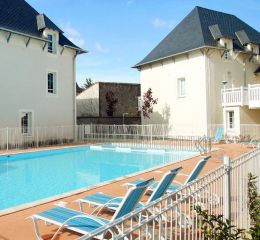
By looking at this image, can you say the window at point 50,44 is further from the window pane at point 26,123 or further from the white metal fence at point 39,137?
the white metal fence at point 39,137

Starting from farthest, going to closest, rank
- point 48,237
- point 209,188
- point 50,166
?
point 50,166 < point 48,237 < point 209,188

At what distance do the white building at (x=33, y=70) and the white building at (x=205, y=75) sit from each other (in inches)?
320

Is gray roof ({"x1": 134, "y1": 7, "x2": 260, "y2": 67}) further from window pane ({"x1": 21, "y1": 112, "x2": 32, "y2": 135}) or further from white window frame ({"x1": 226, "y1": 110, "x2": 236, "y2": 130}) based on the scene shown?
window pane ({"x1": 21, "y1": 112, "x2": 32, "y2": 135})

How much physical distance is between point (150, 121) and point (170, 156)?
1152 cm

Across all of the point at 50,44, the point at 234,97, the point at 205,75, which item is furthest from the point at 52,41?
the point at 234,97

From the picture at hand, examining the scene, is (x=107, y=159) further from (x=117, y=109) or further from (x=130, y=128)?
(x=117, y=109)

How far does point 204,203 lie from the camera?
485 cm

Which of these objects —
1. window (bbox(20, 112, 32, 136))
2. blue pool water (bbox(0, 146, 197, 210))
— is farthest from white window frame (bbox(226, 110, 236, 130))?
window (bbox(20, 112, 32, 136))

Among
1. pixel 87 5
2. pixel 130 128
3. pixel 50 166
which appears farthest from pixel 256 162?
pixel 130 128

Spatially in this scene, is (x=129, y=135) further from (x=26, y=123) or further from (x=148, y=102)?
(x=26, y=123)

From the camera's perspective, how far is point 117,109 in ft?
110

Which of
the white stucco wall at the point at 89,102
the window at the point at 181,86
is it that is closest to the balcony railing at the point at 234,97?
the window at the point at 181,86

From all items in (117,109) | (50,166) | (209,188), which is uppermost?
(117,109)

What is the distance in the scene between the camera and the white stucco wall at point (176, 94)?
80.8ft
